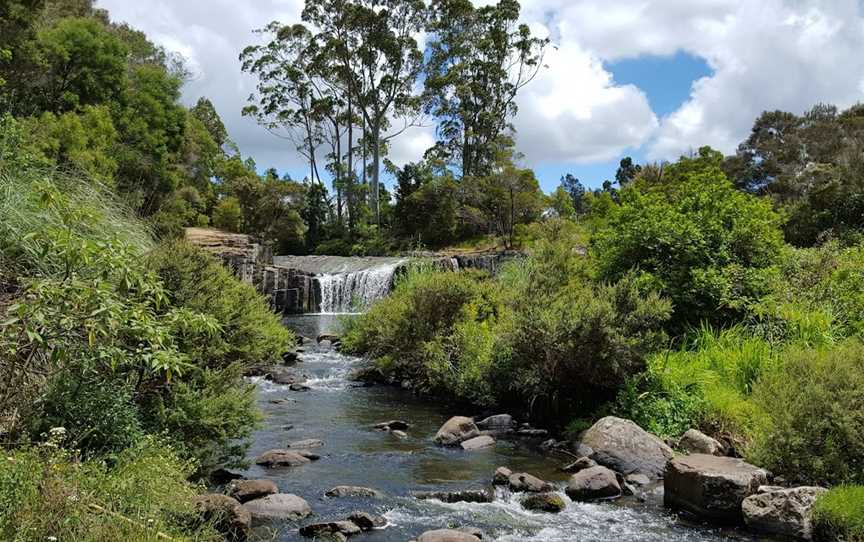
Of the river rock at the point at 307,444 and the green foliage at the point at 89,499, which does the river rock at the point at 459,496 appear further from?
the green foliage at the point at 89,499

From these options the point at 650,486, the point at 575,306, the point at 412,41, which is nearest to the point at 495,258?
the point at 412,41

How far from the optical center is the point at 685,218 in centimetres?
1220

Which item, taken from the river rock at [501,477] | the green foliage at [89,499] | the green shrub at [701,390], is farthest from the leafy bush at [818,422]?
the green foliage at [89,499]

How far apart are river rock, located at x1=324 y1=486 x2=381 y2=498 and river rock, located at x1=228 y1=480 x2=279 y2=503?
601 millimetres

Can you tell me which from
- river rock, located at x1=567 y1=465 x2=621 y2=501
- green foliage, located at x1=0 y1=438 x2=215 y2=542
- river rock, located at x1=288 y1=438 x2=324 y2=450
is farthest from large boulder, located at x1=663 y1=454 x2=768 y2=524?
green foliage, located at x1=0 y1=438 x2=215 y2=542

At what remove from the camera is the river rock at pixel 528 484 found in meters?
7.37

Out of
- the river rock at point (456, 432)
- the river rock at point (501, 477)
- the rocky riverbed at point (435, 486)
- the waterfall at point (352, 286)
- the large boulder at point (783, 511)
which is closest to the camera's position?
the large boulder at point (783, 511)

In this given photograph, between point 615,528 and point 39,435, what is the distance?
4.89 meters

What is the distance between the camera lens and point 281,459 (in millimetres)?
8102

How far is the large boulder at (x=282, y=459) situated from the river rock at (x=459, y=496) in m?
1.66

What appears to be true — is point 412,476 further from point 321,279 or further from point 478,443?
point 321,279

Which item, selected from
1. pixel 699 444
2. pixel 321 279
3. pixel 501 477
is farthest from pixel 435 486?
pixel 321 279

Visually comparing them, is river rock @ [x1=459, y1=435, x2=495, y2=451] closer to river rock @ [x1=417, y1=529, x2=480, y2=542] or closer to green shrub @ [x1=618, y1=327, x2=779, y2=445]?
green shrub @ [x1=618, y1=327, x2=779, y2=445]

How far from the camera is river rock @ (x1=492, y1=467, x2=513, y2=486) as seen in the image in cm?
759
